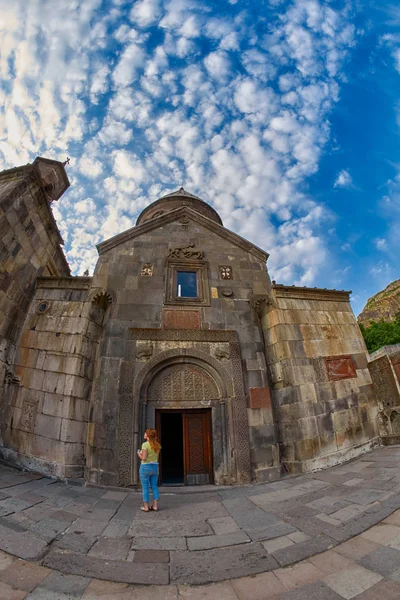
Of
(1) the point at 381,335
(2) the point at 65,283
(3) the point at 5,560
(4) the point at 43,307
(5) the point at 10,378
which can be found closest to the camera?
(3) the point at 5,560

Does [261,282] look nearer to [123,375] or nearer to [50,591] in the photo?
[123,375]

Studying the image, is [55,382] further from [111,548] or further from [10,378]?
[111,548]

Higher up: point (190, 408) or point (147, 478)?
point (190, 408)

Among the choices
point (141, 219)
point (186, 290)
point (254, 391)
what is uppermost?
point (141, 219)

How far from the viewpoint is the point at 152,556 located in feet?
10.9

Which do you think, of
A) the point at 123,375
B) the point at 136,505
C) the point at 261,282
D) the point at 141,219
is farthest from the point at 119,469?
the point at 141,219

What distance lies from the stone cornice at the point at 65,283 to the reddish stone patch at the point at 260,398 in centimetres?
572

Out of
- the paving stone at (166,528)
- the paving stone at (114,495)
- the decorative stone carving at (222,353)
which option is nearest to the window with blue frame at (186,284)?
the decorative stone carving at (222,353)

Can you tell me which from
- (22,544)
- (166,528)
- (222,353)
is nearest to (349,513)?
(166,528)

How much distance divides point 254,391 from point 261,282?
3605 millimetres

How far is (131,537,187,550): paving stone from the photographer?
139 inches

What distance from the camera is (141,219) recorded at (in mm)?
16172

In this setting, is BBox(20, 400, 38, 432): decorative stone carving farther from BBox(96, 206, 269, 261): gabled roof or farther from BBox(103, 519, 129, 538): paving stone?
BBox(96, 206, 269, 261): gabled roof

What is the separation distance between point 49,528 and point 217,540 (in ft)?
7.38
